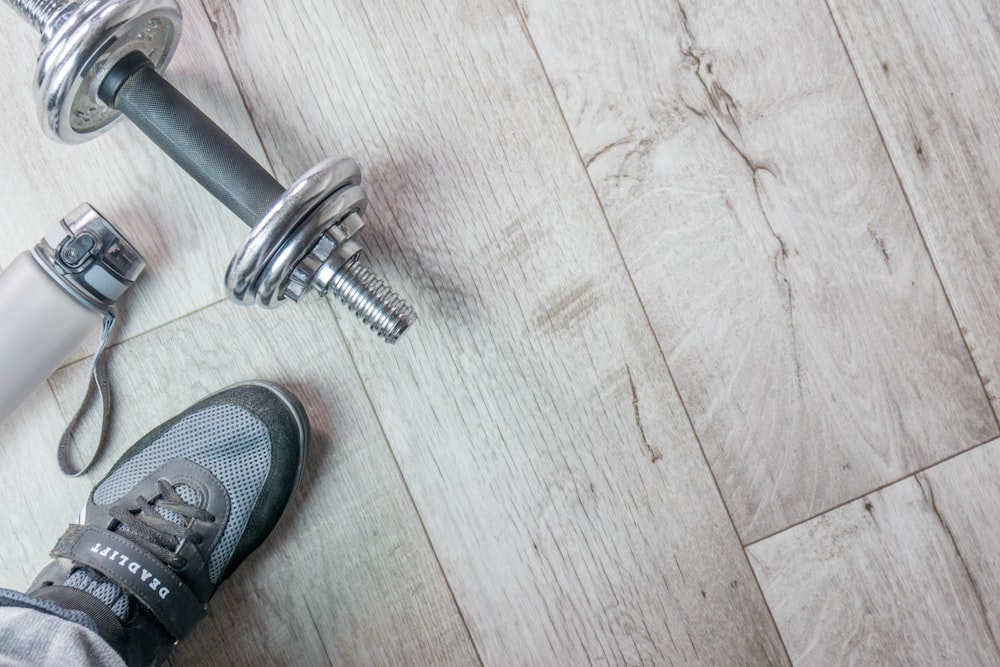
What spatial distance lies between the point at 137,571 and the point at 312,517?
0.51ft

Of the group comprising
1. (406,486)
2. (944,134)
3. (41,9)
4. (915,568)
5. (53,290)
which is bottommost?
(915,568)

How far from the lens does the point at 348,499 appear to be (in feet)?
2.44

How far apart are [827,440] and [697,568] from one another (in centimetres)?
18

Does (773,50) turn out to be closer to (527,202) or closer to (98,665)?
(527,202)

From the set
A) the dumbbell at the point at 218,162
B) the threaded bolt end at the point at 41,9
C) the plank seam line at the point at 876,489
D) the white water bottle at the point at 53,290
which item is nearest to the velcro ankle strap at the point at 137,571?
the white water bottle at the point at 53,290

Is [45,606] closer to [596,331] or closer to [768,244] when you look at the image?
[596,331]

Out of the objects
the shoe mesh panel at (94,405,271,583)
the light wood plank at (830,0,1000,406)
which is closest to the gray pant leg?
the shoe mesh panel at (94,405,271,583)

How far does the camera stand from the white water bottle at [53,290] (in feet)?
2.15

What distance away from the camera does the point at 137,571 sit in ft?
2.18

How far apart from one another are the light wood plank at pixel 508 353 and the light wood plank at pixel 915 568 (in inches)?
3.3

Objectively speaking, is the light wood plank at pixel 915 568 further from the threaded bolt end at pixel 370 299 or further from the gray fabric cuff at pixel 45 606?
the gray fabric cuff at pixel 45 606

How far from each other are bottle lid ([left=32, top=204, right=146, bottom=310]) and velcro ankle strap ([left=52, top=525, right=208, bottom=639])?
8.2 inches

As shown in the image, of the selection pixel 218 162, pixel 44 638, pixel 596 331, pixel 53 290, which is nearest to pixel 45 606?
pixel 44 638

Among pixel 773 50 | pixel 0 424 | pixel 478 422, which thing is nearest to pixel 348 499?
pixel 478 422
